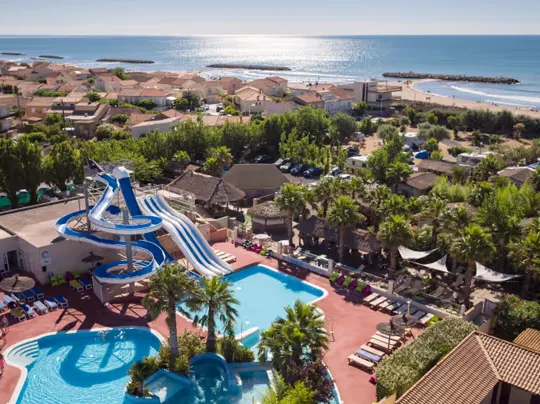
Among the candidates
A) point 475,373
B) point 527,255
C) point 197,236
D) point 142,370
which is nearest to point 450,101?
point 527,255

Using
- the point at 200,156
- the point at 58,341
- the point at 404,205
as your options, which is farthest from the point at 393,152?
the point at 58,341

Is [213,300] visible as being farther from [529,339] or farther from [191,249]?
[529,339]

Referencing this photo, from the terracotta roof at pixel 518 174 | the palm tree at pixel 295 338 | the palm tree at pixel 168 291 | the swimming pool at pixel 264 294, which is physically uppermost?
the palm tree at pixel 168 291

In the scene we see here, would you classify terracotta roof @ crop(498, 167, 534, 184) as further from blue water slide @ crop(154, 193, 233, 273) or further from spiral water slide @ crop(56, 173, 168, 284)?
spiral water slide @ crop(56, 173, 168, 284)

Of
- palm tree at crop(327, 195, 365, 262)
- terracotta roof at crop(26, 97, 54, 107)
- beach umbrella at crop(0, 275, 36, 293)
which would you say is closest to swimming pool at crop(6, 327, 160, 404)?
beach umbrella at crop(0, 275, 36, 293)

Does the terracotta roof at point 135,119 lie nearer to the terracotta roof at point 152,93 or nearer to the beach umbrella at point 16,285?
the terracotta roof at point 152,93

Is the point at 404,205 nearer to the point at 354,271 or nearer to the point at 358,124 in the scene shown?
the point at 354,271

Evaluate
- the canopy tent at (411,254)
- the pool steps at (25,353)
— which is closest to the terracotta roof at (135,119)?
the canopy tent at (411,254)
